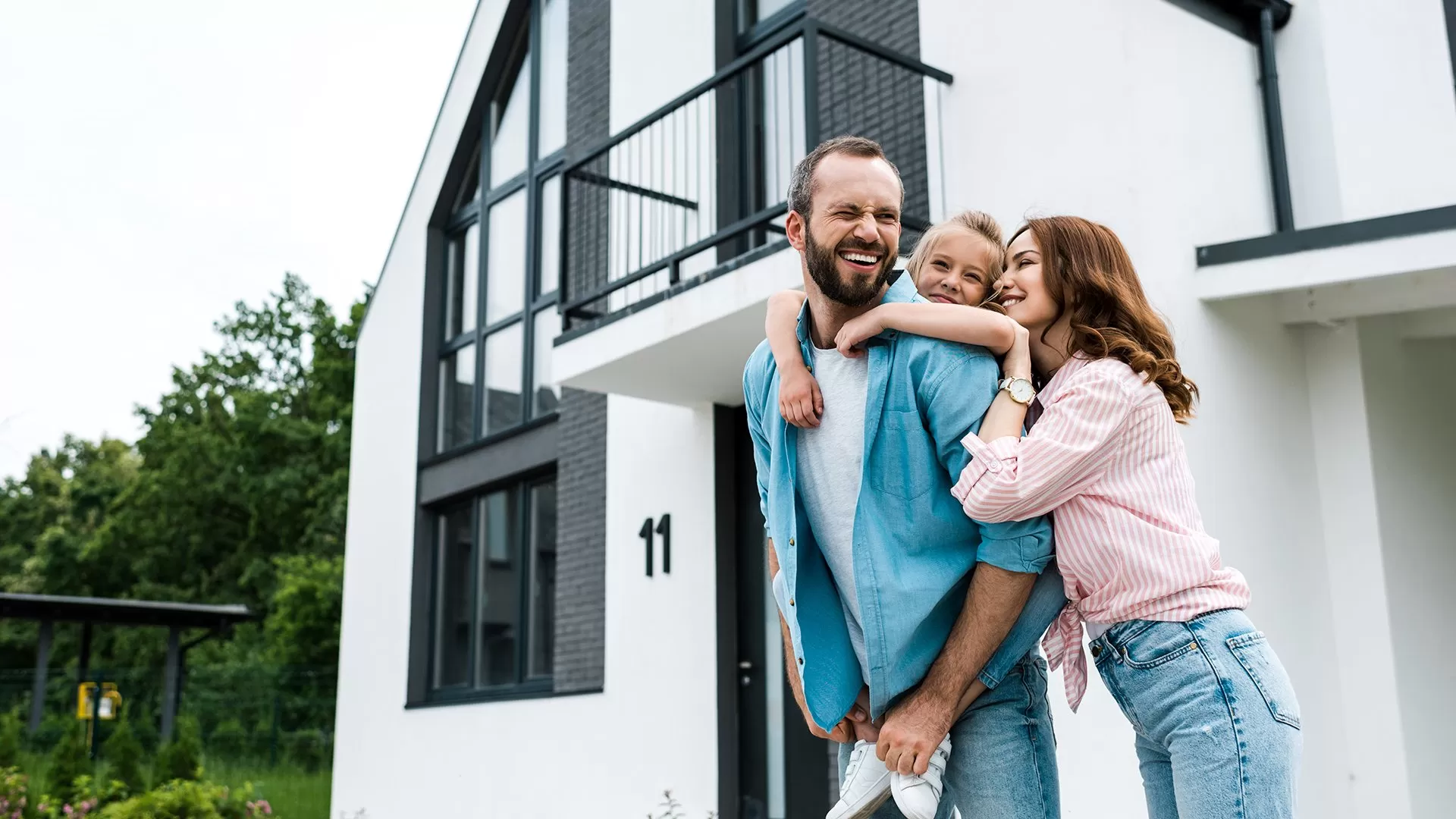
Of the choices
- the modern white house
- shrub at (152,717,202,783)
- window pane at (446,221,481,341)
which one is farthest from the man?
shrub at (152,717,202,783)

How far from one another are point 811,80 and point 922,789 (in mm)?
4056

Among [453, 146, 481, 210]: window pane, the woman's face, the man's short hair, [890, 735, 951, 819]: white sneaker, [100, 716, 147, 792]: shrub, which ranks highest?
[453, 146, 481, 210]: window pane

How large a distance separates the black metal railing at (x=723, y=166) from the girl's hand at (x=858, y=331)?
137 inches

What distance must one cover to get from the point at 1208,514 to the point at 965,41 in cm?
246

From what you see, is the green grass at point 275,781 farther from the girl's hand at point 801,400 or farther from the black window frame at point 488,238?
the girl's hand at point 801,400

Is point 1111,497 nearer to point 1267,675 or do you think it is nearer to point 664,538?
point 1267,675

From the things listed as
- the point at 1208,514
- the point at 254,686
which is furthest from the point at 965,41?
the point at 254,686

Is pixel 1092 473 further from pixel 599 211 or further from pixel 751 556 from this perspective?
pixel 599 211

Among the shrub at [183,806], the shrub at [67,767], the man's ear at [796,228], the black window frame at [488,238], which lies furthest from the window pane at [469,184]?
the man's ear at [796,228]

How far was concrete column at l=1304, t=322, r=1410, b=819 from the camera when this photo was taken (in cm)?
491

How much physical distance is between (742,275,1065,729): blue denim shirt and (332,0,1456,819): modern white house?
0.81 meters

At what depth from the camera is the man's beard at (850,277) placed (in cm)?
207

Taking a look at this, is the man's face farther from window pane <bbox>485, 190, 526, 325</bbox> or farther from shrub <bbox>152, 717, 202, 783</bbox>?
shrub <bbox>152, 717, 202, 783</bbox>

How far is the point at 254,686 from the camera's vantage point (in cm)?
2236
